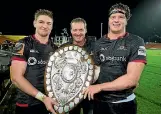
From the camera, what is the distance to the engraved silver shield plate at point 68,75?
2.73 metres

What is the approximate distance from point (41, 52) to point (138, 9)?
188 feet

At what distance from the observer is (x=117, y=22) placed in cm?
274


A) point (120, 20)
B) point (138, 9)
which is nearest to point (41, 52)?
point (120, 20)

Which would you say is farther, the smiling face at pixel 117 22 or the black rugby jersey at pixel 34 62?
the black rugby jersey at pixel 34 62

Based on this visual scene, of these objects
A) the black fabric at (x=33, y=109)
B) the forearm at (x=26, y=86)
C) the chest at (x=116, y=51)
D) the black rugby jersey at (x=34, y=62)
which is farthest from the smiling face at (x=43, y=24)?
the black fabric at (x=33, y=109)

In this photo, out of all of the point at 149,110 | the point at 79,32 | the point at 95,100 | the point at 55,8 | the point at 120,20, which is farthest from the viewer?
the point at 55,8

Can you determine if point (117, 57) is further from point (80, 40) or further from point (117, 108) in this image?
point (80, 40)

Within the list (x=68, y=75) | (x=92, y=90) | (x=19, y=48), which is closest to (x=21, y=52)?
(x=19, y=48)

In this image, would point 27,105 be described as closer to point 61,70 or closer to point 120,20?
point 61,70

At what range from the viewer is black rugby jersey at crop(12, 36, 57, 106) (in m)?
3.01

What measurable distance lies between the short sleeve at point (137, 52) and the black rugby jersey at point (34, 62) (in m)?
0.90

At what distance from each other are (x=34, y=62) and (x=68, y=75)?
1.50 feet

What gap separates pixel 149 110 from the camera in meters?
6.42

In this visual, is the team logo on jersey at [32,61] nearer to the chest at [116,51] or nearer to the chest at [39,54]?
the chest at [39,54]
